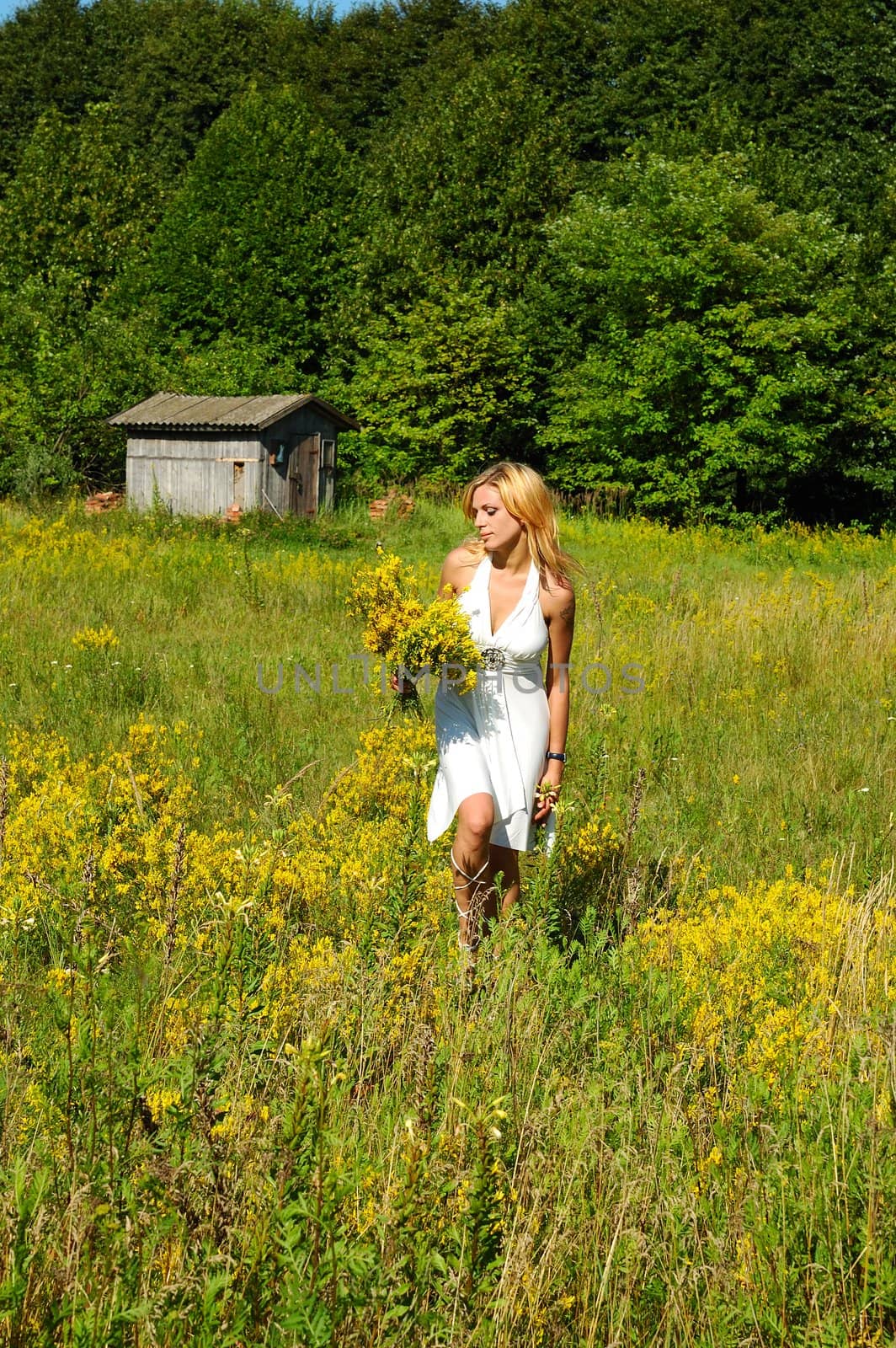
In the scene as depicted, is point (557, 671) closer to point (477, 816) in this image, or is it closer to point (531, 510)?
point (531, 510)

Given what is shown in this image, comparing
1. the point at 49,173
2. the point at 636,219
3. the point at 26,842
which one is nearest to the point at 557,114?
the point at 636,219

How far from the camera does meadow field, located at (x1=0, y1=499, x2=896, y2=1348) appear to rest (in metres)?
2.17

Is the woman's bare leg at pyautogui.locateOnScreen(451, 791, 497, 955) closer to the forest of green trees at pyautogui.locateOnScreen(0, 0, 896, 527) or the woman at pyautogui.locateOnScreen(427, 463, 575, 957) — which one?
the woman at pyautogui.locateOnScreen(427, 463, 575, 957)

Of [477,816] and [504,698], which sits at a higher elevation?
[504,698]

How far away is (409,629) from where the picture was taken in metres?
4.01

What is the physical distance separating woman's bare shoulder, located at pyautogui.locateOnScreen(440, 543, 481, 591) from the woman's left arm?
0.32 metres

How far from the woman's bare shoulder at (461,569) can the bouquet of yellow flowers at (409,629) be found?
0.47m

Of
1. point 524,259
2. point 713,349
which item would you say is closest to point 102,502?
point 713,349

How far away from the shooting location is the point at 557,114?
118 feet

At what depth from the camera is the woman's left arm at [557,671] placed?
4641 mm

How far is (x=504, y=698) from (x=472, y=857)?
616 millimetres

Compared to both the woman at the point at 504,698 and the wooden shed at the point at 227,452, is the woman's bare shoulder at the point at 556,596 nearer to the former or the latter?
the woman at the point at 504,698

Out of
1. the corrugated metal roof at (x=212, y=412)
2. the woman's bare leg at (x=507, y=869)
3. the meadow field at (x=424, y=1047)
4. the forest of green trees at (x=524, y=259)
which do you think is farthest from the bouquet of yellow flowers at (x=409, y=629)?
the forest of green trees at (x=524, y=259)

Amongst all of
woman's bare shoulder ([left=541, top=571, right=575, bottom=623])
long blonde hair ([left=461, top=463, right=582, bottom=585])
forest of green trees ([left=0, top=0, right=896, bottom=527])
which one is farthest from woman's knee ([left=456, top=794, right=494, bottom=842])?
forest of green trees ([left=0, top=0, right=896, bottom=527])
